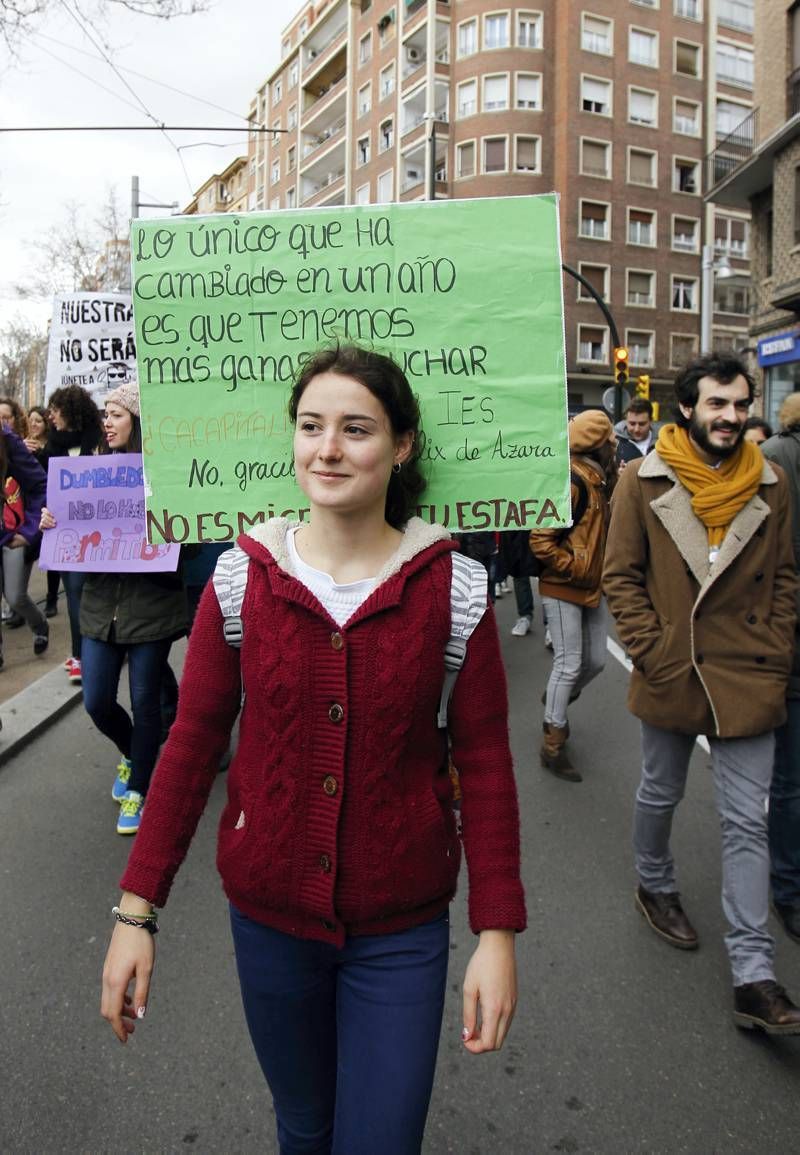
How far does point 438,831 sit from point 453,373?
122 cm

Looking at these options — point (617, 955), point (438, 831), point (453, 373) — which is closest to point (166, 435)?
point (453, 373)

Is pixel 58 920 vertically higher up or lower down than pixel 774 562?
lower down

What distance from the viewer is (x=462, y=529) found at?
7.95 ft

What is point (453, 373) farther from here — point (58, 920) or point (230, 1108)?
point (58, 920)

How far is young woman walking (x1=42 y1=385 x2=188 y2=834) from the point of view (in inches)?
165

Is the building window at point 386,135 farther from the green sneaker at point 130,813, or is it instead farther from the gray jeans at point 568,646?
the green sneaker at point 130,813

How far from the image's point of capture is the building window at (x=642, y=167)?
4316cm

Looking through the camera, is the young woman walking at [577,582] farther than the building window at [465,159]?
No

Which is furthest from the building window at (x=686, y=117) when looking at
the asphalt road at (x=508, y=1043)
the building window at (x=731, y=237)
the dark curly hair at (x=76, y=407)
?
the asphalt road at (x=508, y=1043)

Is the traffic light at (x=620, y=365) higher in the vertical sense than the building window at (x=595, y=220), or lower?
lower

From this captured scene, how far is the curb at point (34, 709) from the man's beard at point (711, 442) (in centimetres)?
426

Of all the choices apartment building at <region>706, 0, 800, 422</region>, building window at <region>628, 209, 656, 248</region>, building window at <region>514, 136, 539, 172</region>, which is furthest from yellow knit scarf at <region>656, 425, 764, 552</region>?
building window at <region>628, 209, 656, 248</region>

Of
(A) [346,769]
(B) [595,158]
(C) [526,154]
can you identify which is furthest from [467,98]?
(A) [346,769]

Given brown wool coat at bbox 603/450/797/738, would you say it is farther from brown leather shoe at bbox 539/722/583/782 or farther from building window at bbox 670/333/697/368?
building window at bbox 670/333/697/368
